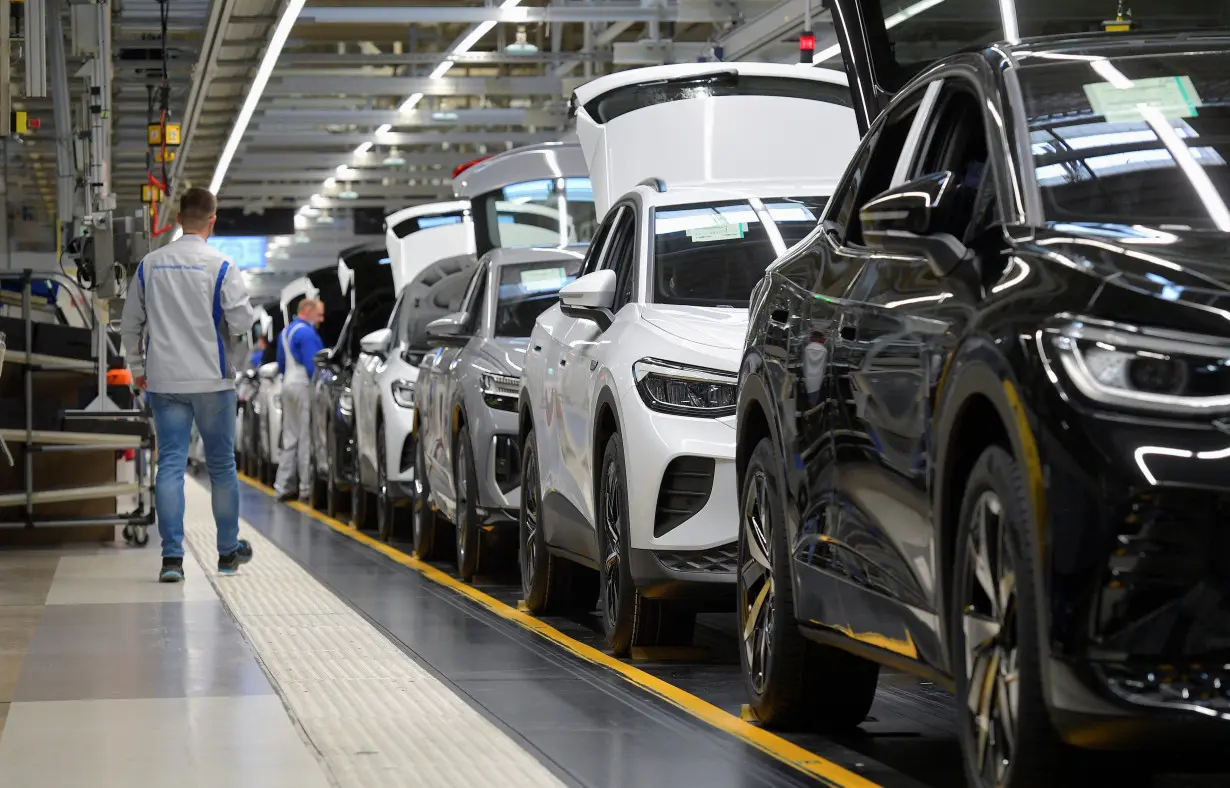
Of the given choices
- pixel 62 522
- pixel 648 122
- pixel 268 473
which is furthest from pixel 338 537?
pixel 268 473

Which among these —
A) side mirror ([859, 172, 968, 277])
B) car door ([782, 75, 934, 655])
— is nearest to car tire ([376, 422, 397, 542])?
car door ([782, 75, 934, 655])

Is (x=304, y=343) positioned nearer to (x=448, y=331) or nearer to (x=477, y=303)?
(x=477, y=303)

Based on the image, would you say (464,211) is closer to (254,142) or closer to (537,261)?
(537,261)

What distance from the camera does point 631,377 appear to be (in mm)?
7758

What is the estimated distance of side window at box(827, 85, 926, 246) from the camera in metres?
5.88

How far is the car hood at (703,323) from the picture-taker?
7758 mm

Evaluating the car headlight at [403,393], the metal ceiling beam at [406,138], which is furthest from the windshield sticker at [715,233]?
the metal ceiling beam at [406,138]

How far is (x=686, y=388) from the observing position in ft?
25.1

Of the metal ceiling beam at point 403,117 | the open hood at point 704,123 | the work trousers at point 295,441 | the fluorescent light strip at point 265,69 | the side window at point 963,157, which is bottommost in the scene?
the work trousers at point 295,441

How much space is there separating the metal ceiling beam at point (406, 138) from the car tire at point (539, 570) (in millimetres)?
23820

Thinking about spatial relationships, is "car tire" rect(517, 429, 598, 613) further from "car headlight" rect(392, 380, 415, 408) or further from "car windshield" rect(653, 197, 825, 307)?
"car headlight" rect(392, 380, 415, 408)

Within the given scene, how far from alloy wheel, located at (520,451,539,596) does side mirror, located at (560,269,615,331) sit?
4.60 ft

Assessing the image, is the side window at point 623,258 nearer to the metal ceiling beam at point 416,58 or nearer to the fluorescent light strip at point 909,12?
the fluorescent light strip at point 909,12

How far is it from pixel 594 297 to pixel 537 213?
705 cm
